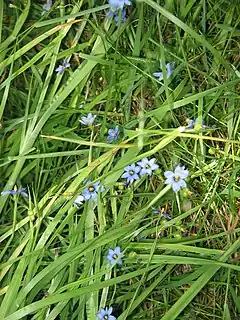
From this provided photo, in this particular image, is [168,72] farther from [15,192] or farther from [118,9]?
[15,192]

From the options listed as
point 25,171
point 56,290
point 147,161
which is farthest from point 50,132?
point 56,290

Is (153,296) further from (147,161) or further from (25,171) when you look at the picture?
(25,171)

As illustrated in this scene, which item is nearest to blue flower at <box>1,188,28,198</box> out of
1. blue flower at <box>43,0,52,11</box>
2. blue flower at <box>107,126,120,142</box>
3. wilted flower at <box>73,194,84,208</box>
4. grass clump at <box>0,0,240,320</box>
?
grass clump at <box>0,0,240,320</box>

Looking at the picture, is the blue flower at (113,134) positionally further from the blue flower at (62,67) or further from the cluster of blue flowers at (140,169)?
the blue flower at (62,67)

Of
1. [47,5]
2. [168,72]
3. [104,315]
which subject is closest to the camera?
[104,315]

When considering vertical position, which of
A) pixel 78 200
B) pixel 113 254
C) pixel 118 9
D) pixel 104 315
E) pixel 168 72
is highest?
pixel 118 9

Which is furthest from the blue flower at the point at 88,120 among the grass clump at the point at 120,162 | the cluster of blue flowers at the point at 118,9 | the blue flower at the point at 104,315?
the blue flower at the point at 104,315

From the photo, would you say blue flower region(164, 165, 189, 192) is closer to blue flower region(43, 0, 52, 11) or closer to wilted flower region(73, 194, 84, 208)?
wilted flower region(73, 194, 84, 208)

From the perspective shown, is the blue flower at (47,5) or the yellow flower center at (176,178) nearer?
the yellow flower center at (176,178)

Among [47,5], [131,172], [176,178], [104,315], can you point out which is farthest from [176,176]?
[47,5]

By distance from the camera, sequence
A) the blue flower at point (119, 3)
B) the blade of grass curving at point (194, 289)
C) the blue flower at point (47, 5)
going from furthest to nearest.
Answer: the blue flower at point (47, 5), the blue flower at point (119, 3), the blade of grass curving at point (194, 289)

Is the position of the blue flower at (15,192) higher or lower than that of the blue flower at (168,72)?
lower
